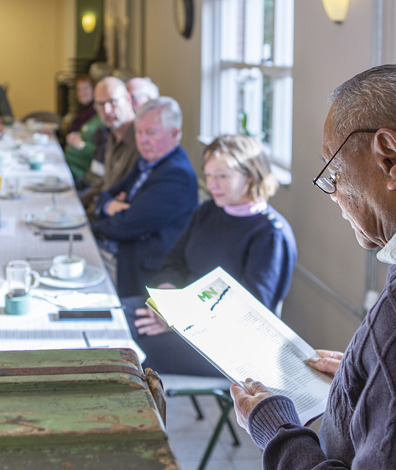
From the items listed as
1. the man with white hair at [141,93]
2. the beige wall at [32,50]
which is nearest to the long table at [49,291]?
the man with white hair at [141,93]

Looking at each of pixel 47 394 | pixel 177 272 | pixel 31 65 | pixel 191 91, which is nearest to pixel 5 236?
pixel 177 272

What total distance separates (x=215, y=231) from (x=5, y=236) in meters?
0.99

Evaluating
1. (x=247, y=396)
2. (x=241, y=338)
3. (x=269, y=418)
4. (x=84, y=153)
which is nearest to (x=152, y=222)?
(x=241, y=338)

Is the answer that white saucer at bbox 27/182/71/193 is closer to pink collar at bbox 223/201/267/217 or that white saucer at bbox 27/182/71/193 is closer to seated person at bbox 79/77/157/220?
seated person at bbox 79/77/157/220

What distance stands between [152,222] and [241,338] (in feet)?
6.68

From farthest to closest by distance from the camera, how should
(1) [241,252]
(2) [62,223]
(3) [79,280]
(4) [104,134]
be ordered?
(4) [104,134]
(2) [62,223]
(1) [241,252]
(3) [79,280]

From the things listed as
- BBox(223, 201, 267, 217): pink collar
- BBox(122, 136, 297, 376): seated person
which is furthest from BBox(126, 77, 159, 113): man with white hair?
BBox(223, 201, 267, 217): pink collar

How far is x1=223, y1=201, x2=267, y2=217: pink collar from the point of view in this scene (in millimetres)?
2709

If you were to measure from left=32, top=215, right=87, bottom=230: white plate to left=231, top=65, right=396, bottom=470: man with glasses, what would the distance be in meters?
2.26

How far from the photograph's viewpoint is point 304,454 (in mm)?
1184

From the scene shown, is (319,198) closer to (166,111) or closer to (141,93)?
(166,111)

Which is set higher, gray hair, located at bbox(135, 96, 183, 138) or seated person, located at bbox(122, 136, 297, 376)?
gray hair, located at bbox(135, 96, 183, 138)

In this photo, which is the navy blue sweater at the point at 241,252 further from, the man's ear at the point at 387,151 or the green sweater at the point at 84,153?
the green sweater at the point at 84,153

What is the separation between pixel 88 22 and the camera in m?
13.7
